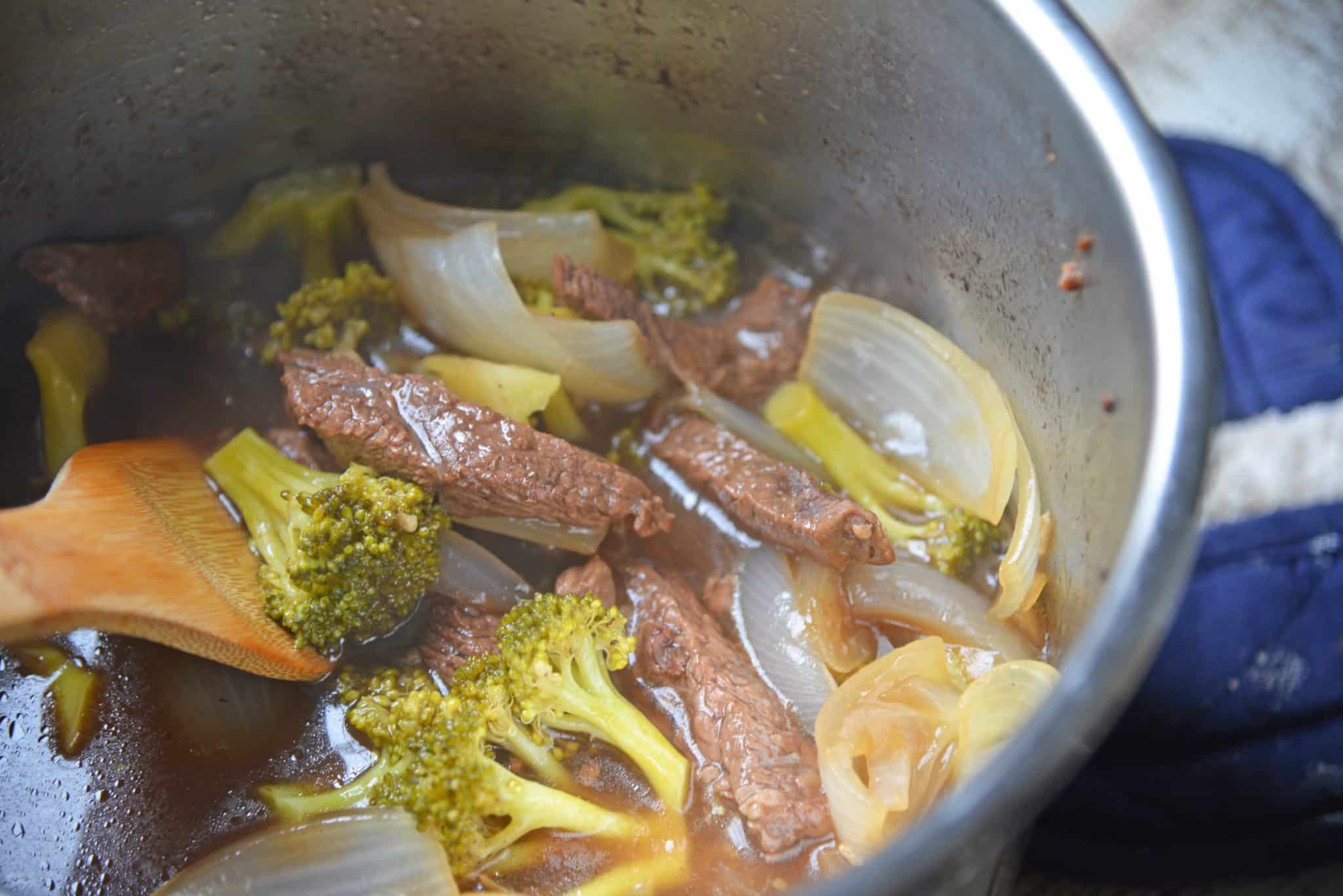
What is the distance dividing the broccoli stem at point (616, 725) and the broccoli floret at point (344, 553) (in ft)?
0.95

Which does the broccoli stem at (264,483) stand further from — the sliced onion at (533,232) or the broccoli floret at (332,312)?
the sliced onion at (533,232)

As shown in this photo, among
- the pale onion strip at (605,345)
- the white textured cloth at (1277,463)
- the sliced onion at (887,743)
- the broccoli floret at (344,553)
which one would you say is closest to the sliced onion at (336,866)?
the broccoli floret at (344,553)

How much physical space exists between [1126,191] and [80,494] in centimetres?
150

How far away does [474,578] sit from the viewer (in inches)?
69.5

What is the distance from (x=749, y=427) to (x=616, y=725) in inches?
23.8

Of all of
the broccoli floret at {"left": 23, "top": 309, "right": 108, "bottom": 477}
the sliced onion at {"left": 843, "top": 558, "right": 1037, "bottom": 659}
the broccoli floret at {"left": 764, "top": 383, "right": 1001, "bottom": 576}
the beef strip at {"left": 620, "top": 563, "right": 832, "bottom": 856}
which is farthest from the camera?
the broccoli floret at {"left": 23, "top": 309, "right": 108, "bottom": 477}

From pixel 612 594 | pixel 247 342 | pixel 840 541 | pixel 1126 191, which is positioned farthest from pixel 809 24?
pixel 247 342

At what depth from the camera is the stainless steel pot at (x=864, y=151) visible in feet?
3.75

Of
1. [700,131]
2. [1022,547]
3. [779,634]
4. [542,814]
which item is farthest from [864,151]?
[542,814]

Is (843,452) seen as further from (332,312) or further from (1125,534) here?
(332,312)

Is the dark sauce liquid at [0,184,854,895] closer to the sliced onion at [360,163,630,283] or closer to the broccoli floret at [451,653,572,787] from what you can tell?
the broccoli floret at [451,653,572,787]

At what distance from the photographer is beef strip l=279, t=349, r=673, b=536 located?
174cm

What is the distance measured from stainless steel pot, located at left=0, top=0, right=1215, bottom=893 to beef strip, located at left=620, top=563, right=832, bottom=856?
328mm

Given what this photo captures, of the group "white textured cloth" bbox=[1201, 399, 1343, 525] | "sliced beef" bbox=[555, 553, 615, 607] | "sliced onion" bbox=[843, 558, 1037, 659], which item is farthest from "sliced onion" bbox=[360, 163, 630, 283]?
"white textured cloth" bbox=[1201, 399, 1343, 525]
